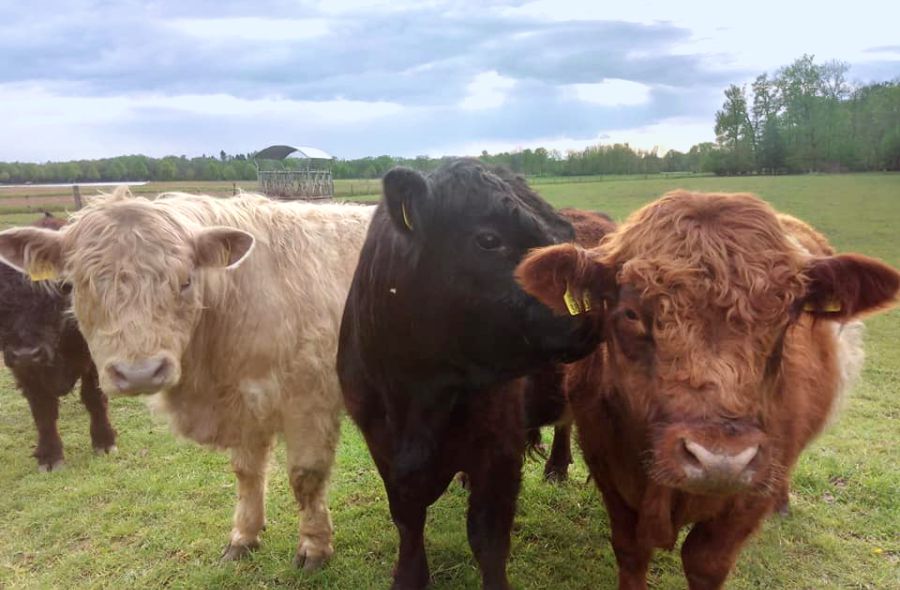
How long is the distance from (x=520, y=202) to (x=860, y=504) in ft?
12.2

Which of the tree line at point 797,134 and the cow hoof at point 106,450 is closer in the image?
the cow hoof at point 106,450

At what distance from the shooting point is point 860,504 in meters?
4.36

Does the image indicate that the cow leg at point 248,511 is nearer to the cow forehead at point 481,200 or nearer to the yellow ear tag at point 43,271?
the yellow ear tag at point 43,271

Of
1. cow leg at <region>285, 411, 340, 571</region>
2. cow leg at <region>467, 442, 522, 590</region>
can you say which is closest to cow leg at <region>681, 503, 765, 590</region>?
cow leg at <region>467, 442, 522, 590</region>

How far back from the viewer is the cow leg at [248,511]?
386 centimetres

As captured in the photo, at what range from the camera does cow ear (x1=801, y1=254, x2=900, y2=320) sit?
6.80 ft

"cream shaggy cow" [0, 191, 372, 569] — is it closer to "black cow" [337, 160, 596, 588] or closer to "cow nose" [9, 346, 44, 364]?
"black cow" [337, 160, 596, 588]

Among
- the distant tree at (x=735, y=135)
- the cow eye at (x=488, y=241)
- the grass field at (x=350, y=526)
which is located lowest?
the grass field at (x=350, y=526)

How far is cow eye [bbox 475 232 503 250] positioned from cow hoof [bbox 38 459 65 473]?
4.81 m

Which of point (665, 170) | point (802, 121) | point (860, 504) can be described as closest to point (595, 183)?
point (665, 170)

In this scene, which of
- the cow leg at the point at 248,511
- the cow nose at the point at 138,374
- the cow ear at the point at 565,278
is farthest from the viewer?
the cow leg at the point at 248,511

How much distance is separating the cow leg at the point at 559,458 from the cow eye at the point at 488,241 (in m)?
2.69

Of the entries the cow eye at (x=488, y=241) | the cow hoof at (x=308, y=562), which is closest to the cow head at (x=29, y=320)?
the cow hoof at (x=308, y=562)

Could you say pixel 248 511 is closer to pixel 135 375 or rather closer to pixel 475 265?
pixel 135 375
